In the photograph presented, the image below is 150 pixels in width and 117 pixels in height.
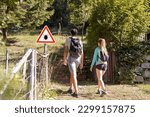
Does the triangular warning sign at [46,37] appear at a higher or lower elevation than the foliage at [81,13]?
lower

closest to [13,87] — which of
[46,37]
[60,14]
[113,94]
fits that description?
[113,94]

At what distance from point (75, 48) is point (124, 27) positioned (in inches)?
197

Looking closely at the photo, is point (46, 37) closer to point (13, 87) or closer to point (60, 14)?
point (13, 87)

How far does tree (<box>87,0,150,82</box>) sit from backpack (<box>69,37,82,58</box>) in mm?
4766

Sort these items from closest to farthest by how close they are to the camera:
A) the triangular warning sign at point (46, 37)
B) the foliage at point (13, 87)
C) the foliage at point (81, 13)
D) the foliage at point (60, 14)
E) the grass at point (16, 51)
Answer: the foliage at point (13, 87), the grass at point (16, 51), the triangular warning sign at point (46, 37), the foliage at point (81, 13), the foliage at point (60, 14)

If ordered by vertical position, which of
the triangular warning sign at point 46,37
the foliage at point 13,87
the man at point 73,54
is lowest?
the foliage at point 13,87

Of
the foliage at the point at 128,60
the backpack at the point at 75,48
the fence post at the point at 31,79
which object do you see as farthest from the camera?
the foliage at the point at 128,60

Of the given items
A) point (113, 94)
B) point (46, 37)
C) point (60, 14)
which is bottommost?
point (113, 94)

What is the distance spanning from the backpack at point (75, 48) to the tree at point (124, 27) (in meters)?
4.77

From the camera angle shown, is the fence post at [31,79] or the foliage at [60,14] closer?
the fence post at [31,79]

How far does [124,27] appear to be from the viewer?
15609 mm

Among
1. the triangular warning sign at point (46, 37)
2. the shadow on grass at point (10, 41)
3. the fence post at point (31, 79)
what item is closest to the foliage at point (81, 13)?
the shadow on grass at point (10, 41)

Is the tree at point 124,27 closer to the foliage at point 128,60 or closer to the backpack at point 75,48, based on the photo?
the foliage at point 128,60

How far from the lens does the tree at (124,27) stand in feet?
51.4
